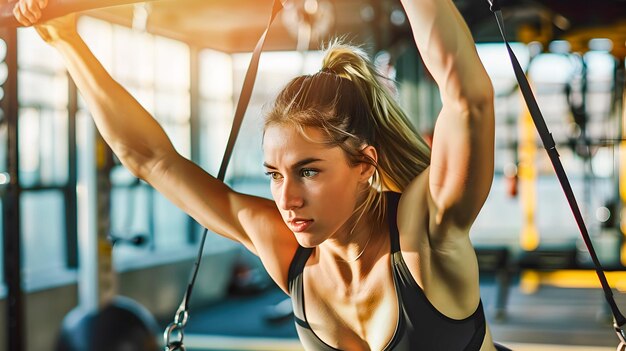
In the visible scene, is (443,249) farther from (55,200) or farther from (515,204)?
(515,204)

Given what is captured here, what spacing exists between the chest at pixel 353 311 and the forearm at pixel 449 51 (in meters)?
0.37

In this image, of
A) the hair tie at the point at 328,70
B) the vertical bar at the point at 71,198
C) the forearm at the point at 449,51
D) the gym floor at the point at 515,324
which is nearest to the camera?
the forearm at the point at 449,51

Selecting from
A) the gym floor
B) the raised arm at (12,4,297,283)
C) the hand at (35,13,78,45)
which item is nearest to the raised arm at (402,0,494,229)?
the raised arm at (12,4,297,283)

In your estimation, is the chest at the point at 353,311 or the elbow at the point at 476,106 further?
the chest at the point at 353,311

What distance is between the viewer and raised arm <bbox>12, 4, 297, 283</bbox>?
4.92ft

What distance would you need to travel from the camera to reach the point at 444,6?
1.05 meters

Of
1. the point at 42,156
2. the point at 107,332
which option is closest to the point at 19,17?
the point at 107,332

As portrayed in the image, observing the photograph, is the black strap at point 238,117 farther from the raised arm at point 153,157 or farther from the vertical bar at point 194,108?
the vertical bar at point 194,108

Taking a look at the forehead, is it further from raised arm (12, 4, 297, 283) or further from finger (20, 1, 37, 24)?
finger (20, 1, 37, 24)

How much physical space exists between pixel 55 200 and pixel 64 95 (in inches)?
30.8

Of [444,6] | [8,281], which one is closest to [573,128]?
[8,281]

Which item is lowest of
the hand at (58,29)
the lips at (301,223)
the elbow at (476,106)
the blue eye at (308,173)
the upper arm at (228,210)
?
the upper arm at (228,210)

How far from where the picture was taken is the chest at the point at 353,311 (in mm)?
1294

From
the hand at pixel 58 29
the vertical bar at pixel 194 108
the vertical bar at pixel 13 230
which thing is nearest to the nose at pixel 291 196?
the hand at pixel 58 29
